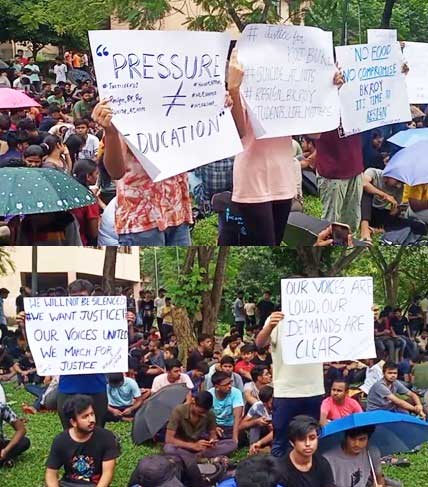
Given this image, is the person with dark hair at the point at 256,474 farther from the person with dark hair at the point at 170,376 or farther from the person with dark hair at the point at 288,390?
the person with dark hair at the point at 170,376

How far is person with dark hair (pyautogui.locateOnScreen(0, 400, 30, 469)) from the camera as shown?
5840 mm

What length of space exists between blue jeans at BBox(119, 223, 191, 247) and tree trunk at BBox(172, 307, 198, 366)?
968mm

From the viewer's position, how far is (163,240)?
503 cm

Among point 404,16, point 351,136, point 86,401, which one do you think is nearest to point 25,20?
point 404,16

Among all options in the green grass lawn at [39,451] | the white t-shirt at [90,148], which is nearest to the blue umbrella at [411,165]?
the green grass lawn at [39,451]

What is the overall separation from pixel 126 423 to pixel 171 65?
2.39 metres

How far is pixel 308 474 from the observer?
4.98m

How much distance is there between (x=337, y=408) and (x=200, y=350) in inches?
36.9

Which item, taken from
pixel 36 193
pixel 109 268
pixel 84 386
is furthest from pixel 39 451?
pixel 36 193

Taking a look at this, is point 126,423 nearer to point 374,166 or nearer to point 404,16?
point 374,166

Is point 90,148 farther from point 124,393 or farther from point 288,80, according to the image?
point 288,80

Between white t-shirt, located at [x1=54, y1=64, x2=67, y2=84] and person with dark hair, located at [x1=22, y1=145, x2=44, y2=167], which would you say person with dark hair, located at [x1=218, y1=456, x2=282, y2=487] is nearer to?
person with dark hair, located at [x1=22, y1=145, x2=44, y2=167]

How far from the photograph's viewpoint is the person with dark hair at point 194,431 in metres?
6.15

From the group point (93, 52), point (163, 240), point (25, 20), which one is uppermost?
point (93, 52)
